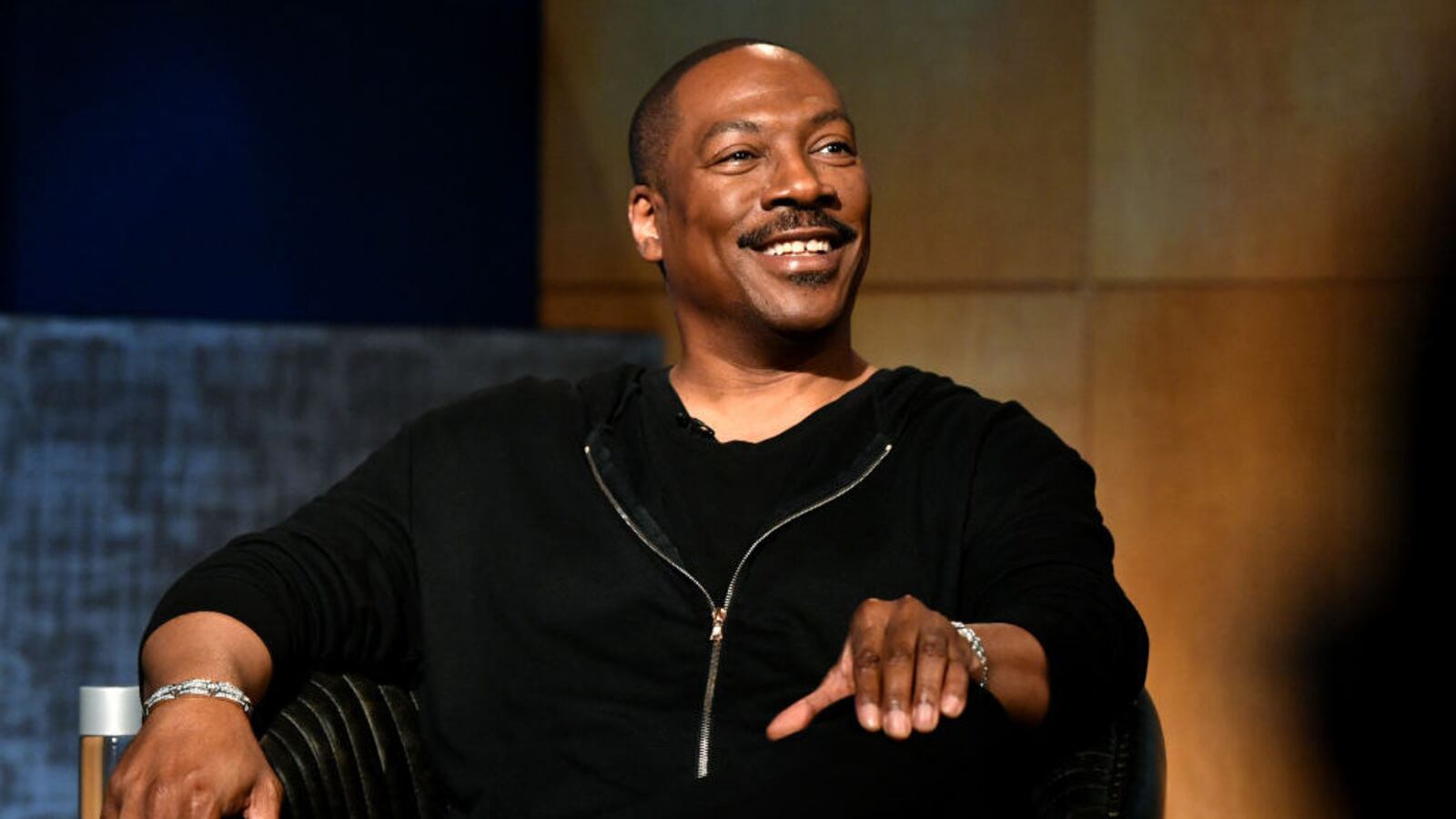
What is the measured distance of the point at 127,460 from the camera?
8.91ft

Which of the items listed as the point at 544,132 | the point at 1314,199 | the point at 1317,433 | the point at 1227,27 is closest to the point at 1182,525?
the point at 1317,433

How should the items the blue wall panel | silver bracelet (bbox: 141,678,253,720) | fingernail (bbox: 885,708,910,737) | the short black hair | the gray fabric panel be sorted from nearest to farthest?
fingernail (bbox: 885,708,910,737)
silver bracelet (bbox: 141,678,253,720)
the short black hair
the gray fabric panel
the blue wall panel

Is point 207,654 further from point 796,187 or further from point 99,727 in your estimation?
point 796,187

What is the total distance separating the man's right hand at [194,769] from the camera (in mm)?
1603

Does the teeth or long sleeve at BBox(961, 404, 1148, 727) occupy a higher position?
the teeth

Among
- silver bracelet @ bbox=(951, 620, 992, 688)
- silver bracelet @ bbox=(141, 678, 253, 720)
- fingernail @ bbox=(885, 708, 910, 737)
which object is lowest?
silver bracelet @ bbox=(141, 678, 253, 720)

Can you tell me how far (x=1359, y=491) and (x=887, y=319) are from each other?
34.3 inches

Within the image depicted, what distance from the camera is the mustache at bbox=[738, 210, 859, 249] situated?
2.02m

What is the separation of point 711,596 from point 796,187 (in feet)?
1.48

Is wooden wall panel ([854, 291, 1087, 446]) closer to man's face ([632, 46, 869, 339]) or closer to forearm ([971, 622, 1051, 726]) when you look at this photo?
man's face ([632, 46, 869, 339])

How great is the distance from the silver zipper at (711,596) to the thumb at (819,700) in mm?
282

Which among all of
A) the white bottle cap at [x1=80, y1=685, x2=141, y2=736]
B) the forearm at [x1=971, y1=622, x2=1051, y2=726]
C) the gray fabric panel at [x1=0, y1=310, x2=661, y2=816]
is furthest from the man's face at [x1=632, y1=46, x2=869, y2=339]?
the gray fabric panel at [x1=0, y1=310, x2=661, y2=816]

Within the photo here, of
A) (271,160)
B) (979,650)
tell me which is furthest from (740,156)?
(271,160)

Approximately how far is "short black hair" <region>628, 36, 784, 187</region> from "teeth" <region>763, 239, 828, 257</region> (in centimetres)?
21
